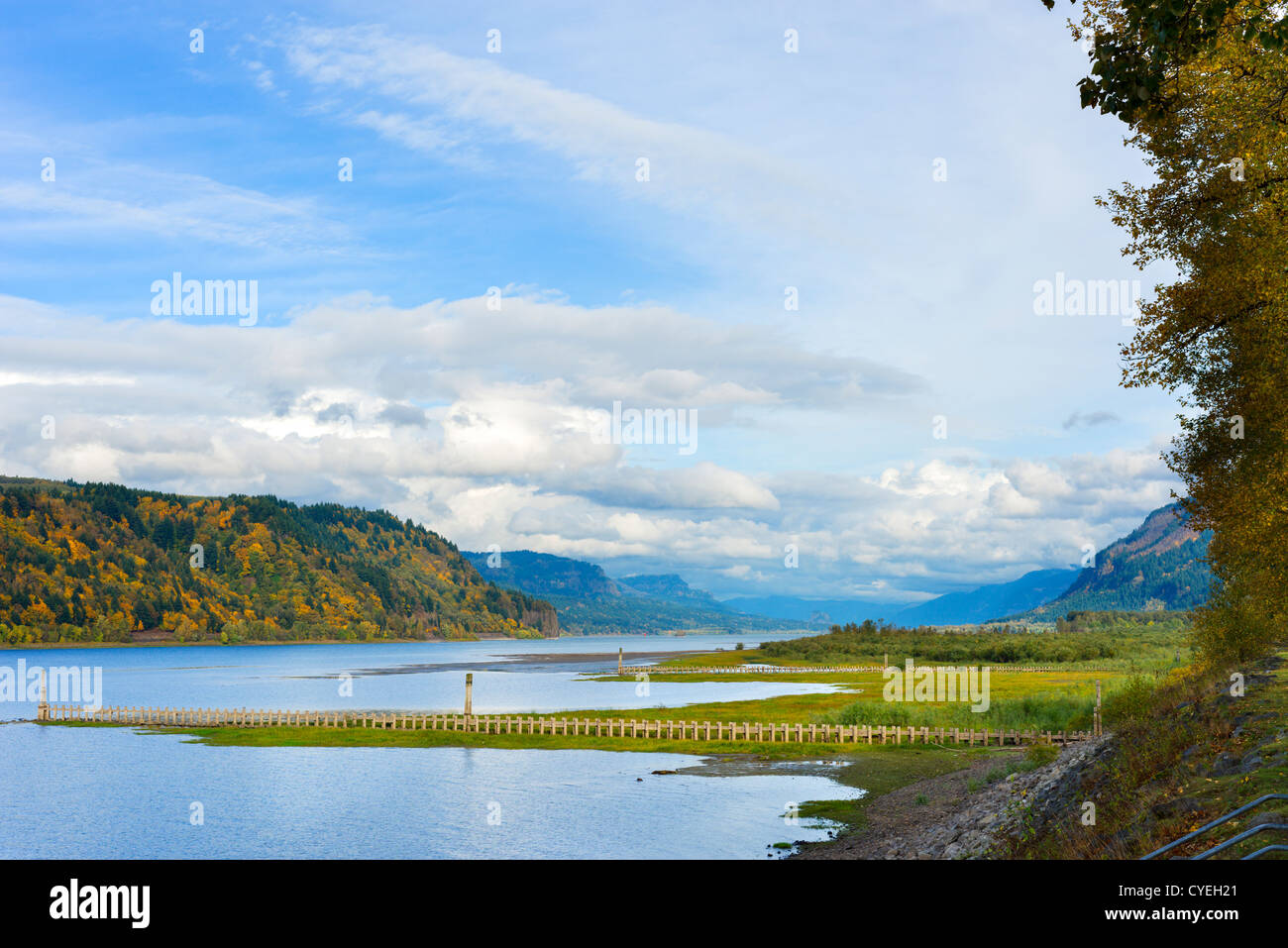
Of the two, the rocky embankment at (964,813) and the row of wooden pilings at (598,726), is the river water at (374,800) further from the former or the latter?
the row of wooden pilings at (598,726)

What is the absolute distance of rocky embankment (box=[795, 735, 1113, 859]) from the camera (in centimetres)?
2609

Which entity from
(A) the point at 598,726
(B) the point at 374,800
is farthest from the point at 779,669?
(B) the point at 374,800

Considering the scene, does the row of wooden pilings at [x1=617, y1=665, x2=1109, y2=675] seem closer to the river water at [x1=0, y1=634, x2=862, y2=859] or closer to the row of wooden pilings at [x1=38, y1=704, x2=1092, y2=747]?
the row of wooden pilings at [x1=38, y1=704, x2=1092, y2=747]

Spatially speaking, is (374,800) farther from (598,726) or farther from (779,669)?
(779,669)

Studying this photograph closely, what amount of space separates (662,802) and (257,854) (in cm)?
1691

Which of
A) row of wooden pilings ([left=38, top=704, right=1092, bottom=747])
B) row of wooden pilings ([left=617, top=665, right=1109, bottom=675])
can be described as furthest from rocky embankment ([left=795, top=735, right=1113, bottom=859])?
row of wooden pilings ([left=617, top=665, right=1109, bottom=675])

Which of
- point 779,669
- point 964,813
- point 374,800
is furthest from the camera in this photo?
point 779,669

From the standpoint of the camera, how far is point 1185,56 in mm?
13711

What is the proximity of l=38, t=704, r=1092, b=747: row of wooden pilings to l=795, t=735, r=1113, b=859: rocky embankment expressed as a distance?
14.2m

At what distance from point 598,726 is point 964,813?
36.0 m

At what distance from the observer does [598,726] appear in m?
64.3
